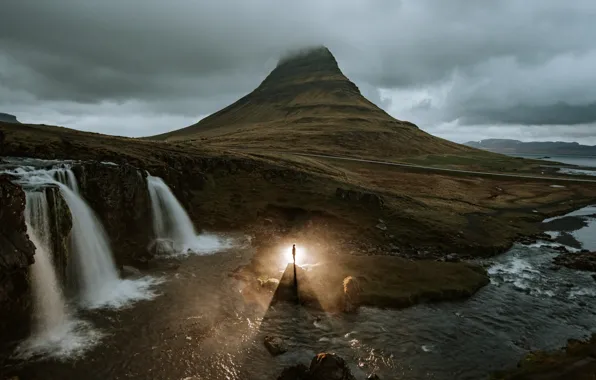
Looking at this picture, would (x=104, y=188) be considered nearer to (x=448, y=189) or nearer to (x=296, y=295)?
(x=296, y=295)

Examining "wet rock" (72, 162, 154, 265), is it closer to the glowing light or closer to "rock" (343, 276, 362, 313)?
the glowing light

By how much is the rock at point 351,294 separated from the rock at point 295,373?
8.25m

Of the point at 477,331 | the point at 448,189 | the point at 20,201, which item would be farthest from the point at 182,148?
the point at 448,189

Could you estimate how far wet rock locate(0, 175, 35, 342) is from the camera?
2195 centimetres

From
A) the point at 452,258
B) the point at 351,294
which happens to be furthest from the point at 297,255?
the point at 452,258

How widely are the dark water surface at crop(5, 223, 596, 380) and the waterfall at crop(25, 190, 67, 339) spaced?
2016 mm

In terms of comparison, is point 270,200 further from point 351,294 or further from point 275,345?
point 275,345

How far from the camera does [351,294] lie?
28.5 meters

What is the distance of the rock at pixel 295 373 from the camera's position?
19000 millimetres

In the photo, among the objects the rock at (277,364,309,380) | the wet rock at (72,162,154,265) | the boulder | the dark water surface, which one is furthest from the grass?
the rock at (277,364,309,380)

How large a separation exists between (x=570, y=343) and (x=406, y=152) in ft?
589

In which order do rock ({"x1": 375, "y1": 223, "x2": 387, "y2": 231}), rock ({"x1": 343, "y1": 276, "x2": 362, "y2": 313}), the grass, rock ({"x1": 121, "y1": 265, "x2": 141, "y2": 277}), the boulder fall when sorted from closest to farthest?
rock ({"x1": 343, "y1": 276, "x2": 362, "y2": 313}) → rock ({"x1": 121, "y1": 265, "x2": 141, "y2": 277}) → the boulder → the grass → rock ({"x1": 375, "y1": 223, "x2": 387, "y2": 231})

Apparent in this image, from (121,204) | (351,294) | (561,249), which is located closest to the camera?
(351,294)

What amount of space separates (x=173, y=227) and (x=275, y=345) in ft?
84.0
